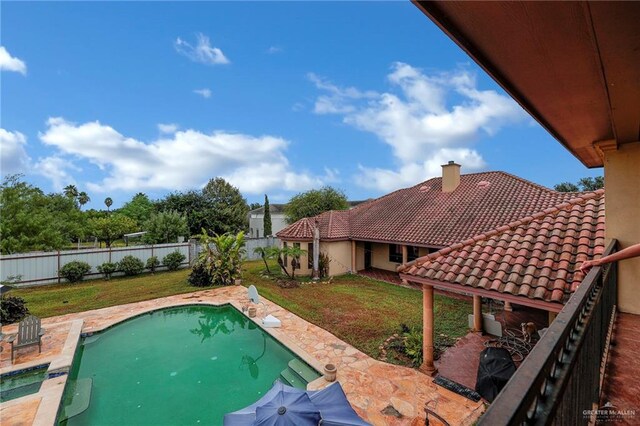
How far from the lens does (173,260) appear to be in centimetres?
2064

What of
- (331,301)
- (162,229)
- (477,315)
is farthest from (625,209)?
(162,229)

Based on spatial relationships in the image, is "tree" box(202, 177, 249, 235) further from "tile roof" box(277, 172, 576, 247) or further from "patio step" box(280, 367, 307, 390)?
"patio step" box(280, 367, 307, 390)

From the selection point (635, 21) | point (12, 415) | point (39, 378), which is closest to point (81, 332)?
point (39, 378)

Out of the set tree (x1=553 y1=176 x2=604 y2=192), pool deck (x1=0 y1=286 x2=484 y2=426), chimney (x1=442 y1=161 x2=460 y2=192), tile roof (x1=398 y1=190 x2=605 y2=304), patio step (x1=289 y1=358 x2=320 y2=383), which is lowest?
patio step (x1=289 y1=358 x2=320 y2=383)

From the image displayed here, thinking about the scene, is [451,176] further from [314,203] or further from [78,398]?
[78,398]

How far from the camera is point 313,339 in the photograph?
31.4ft

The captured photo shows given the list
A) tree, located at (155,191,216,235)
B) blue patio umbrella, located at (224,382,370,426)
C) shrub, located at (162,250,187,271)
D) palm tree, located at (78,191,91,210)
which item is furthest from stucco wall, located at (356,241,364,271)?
palm tree, located at (78,191,91,210)

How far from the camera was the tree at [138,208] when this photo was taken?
48450 millimetres

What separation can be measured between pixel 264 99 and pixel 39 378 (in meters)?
18.3

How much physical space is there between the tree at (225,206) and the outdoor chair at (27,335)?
73.8 feet

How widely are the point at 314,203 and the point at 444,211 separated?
15.0m

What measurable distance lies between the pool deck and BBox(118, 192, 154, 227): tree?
41335 millimetres

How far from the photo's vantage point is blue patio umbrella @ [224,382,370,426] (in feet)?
14.0

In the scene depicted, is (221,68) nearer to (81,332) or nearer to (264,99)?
(264,99)
